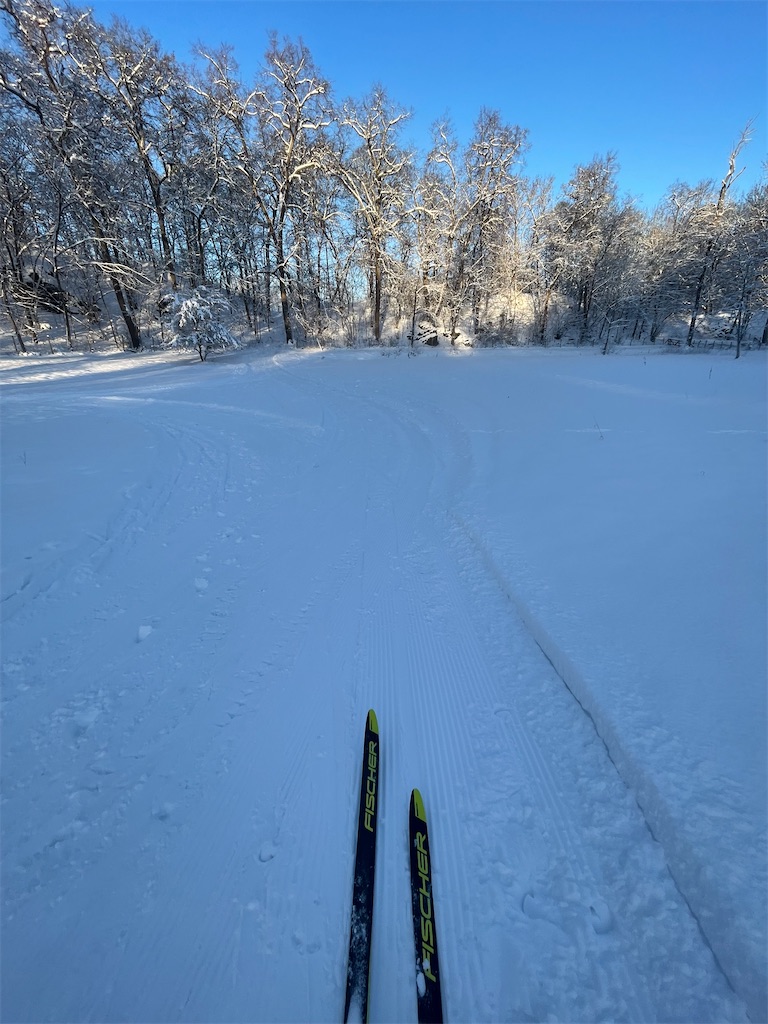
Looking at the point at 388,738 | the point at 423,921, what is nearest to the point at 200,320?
the point at 388,738

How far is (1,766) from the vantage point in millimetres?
2641

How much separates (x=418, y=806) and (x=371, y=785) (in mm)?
315

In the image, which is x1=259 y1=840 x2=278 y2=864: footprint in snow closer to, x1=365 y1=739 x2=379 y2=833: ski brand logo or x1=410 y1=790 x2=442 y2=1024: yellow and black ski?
x1=365 y1=739 x2=379 y2=833: ski brand logo

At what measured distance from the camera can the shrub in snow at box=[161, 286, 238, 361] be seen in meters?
16.8

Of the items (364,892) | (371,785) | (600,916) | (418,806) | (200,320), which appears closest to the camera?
(600,916)

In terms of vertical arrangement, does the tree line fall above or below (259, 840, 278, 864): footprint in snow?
above

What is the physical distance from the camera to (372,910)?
198 cm

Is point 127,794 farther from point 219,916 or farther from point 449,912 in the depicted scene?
point 449,912

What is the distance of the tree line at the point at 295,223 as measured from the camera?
1675 centimetres

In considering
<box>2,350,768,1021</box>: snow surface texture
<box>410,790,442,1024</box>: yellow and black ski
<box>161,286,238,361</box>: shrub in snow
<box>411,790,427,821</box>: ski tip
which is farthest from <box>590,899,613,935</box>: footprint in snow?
<box>161,286,238,361</box>: shrub in snow

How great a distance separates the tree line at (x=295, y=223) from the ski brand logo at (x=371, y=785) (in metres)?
19.0

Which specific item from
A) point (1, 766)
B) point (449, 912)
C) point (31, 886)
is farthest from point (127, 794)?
point (449, 912)

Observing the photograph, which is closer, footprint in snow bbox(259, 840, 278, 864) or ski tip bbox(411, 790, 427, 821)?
footprint in snow bbox(259, 840, 278, 864)

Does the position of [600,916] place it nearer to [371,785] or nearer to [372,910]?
[372,910]
